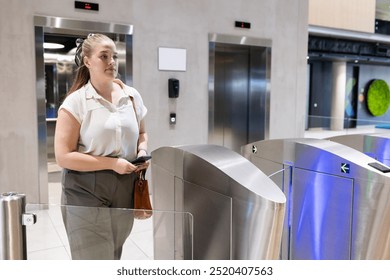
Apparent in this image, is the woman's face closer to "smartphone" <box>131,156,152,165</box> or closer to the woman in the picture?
the woman

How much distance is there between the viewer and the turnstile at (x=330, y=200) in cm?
176

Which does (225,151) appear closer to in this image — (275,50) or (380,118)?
(275,50)

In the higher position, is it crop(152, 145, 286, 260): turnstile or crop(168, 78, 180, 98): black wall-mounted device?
crop(168, 78, 180, 98): black wall-mounted device

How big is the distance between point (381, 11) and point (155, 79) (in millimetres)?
7465

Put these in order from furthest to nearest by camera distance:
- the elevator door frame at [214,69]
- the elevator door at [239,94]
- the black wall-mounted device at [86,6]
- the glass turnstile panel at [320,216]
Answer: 1. the elevator door at [239,94]
2. the elevator door frame at [214,69]
3. the black wall-mounted device at [86,6]
4. the glass turnstile panel at [320,216]

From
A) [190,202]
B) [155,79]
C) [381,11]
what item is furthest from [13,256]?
[381,11]

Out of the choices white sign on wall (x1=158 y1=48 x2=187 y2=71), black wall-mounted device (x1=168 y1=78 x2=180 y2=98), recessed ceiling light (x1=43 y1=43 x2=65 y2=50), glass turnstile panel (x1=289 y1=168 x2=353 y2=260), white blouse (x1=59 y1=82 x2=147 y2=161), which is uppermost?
recessed ceiling light (x1=43 y1=43 x2=65 y2=50)

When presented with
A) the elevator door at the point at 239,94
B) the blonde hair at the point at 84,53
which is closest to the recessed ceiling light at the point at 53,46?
the elevator door at the point at 239,94

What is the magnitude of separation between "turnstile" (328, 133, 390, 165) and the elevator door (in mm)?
2370

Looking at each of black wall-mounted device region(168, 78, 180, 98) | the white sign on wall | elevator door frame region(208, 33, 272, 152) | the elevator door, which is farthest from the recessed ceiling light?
the elevator door

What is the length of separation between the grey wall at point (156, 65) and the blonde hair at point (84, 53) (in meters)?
2.18

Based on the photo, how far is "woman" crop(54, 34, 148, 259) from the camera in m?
1.56

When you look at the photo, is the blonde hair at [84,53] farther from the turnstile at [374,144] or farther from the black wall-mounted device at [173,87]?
the black wall-mounted device at [173,87]
